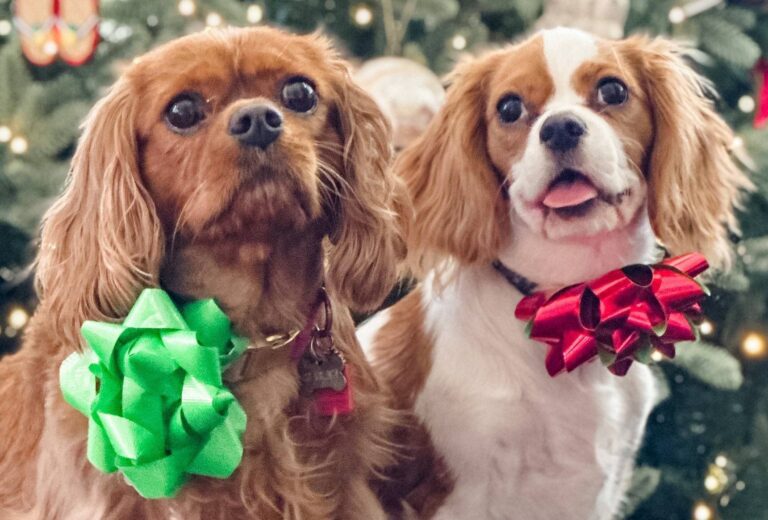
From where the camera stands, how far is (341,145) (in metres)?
1.22

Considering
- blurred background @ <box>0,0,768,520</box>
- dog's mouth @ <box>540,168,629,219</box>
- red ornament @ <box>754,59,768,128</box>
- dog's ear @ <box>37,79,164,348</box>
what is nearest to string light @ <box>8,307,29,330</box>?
blurred background @ <box>0,0,768,520</box>

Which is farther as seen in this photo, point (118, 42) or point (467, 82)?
→ point (118, 42)

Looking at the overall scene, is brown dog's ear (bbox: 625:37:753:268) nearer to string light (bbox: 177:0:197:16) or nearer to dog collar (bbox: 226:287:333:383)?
dog collar (bbox: 226:287:333:383)

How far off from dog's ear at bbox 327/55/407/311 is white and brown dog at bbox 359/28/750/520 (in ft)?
0.68

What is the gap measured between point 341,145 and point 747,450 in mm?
1491

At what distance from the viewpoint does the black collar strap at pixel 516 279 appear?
1.43 metres

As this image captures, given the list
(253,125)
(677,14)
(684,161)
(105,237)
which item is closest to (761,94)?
(677,14)

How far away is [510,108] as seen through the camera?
138cm

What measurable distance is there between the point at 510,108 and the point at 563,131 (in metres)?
0.14

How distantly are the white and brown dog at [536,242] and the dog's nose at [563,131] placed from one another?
0.09 ft

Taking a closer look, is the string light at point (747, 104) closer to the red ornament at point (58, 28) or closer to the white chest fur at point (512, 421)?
the white chest fur at point (512, 421)

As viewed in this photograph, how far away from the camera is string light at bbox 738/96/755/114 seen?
2.24m

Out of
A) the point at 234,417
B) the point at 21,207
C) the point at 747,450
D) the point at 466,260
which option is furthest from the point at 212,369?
the point at 747,450

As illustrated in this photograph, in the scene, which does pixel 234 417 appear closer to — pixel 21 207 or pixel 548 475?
pixel 548 475
